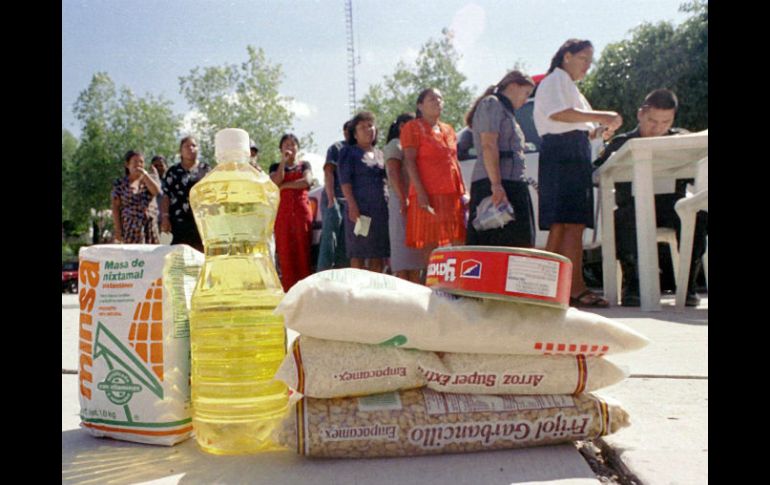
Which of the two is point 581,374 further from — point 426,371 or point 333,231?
point 333,231

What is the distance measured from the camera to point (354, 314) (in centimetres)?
112

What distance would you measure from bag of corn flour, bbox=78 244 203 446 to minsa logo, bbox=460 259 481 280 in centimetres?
63

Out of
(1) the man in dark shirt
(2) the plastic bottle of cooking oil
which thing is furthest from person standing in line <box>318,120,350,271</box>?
(2) the plastic bottle of cooking oil

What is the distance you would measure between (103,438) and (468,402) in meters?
0.85

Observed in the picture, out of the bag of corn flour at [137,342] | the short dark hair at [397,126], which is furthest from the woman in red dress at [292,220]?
the bag of corn flour at [137,342]

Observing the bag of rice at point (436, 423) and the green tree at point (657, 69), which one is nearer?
the bag of rice at point (436, 423)

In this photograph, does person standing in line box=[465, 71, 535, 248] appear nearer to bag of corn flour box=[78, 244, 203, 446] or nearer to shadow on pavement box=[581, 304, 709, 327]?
shadow on pavement box=[581, 304, 709, 327]

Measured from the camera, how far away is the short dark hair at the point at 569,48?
3564mm

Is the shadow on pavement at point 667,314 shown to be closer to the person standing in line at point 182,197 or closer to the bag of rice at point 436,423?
the bag of rice at point 436,423

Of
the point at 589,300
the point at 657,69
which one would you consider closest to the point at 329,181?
the point at 589,300

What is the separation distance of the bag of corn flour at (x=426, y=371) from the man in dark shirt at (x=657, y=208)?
3.40 metres

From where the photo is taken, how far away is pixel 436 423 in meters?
1.15

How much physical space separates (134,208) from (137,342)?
4391 millimetres

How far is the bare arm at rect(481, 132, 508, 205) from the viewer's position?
10.7 feet
